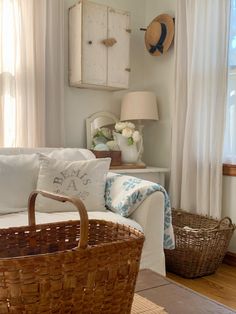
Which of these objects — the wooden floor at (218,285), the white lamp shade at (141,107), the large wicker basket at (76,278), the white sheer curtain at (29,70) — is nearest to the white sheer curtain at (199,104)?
the white lamp shade at (141,107)

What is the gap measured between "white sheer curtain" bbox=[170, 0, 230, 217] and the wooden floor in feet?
1.28

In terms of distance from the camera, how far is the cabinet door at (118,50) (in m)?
2.85

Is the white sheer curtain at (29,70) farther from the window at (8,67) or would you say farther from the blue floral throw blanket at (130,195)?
the blue floral throw blanket at (130,195)

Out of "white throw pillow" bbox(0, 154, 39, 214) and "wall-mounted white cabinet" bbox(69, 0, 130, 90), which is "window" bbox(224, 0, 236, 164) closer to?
"wall-mounted white cabinet" bbox(69, 0, 130, 90)

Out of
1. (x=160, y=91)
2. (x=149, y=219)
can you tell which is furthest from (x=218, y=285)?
(x=160, y=91)

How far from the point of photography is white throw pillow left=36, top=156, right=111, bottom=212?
1.97 meters

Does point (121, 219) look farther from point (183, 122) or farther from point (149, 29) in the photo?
point (149, 29)

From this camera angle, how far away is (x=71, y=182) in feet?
6.52

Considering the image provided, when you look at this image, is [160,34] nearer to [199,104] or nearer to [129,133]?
[199,104]

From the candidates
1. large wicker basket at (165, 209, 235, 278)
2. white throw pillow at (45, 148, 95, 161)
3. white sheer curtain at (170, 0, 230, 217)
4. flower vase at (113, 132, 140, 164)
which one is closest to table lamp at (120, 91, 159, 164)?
flower vase at (113, 132, 140, 164)

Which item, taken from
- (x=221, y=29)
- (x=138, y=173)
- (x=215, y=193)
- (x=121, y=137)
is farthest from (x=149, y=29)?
(x=215, y=193)

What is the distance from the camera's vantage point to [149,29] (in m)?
3.09

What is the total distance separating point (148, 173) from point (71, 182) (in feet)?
3.09

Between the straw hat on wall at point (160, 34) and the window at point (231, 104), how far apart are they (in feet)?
1.76
